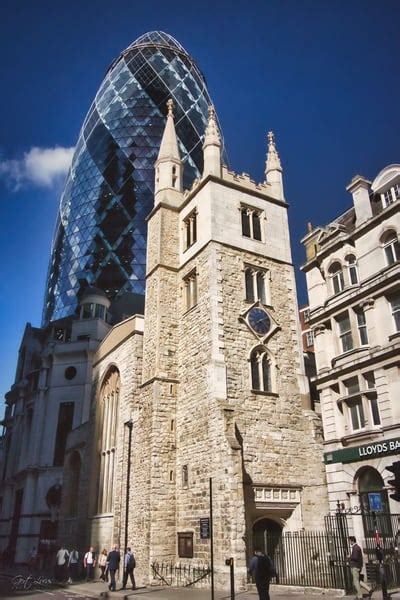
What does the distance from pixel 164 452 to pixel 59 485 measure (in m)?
20.9

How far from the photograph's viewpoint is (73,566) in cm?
2255

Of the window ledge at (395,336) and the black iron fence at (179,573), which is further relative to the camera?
the window ledge at (395,336)

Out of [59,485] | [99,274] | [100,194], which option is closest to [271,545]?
[59,485]

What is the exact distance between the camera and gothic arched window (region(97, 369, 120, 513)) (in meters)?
25.0

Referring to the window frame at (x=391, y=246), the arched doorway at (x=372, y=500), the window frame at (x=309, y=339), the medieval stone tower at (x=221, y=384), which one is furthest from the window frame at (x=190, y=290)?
the window frame at (x=309, y=339)

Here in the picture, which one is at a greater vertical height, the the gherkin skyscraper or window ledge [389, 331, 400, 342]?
the the gherkin skyscraper

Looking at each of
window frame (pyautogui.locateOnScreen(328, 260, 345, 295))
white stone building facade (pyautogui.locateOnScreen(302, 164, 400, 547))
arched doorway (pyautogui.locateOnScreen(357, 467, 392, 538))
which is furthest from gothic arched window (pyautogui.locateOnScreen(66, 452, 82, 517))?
window frame (pyautogui.locateOnScreen(328, 260, 345, 295))

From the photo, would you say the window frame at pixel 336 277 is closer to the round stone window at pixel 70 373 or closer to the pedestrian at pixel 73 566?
the pedestrian at pixel 73 566

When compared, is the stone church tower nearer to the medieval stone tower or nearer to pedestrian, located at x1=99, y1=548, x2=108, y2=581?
the medieval stone tower

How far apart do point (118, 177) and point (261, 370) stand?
47.1 m

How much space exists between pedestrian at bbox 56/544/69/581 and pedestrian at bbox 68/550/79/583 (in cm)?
21

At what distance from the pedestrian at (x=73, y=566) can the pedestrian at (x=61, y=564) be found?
0.21 metres

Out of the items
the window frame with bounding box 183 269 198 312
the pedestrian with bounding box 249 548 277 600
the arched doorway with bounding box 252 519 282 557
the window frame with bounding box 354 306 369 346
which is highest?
the window frame with bounding box 183 269 198 312

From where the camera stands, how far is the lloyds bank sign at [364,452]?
1600 centimetres
